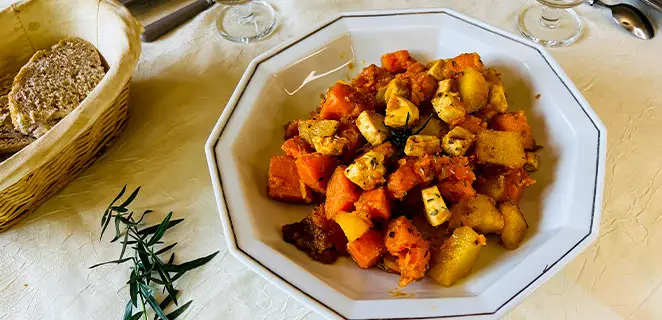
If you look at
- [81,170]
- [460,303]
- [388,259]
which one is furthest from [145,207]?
[460,303]

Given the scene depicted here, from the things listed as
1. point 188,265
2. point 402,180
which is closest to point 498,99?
point 402,180

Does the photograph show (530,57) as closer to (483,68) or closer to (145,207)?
(483,68)

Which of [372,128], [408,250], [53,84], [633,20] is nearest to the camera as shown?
[408,250]

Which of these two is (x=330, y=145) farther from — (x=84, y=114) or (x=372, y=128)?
(x=84, y=114)

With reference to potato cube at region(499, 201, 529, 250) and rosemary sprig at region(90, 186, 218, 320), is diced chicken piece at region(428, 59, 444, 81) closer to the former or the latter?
potato cube at region(499, 201, 529, 250)

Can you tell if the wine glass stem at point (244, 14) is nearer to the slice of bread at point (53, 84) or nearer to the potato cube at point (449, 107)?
the slice of bread at point (53, 84)

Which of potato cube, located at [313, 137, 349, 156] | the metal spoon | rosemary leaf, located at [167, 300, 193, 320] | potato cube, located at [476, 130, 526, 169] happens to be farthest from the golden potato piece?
rosemary leaf, located at [167, 300, 193, 320]
